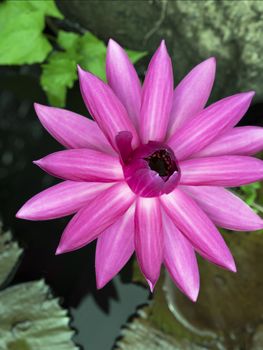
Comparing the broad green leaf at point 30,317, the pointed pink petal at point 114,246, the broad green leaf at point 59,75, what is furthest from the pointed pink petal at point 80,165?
the broad green leaf at point 30,317

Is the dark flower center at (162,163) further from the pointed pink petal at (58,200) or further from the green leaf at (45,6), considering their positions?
the green leaf at (45,6)

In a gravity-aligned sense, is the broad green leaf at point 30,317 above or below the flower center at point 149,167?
→ below

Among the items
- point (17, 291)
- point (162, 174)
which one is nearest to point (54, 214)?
point (162, 174)

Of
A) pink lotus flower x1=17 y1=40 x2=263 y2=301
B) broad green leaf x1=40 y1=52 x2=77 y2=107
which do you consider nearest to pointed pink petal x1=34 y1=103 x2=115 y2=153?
pink lotus flower x1=17 y1=40 x2=263 y2=301

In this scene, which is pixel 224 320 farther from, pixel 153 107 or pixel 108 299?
pixel 153 107

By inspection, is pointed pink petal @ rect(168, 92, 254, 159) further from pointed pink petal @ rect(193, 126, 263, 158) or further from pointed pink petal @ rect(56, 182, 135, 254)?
pointed pink petal @ rect(56, 182, 135, 254)

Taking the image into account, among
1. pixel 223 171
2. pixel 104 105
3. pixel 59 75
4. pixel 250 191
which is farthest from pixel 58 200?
pixel 250 191

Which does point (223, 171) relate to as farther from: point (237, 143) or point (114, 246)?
point (114, 246)
